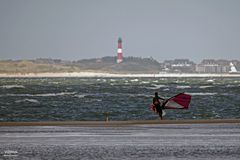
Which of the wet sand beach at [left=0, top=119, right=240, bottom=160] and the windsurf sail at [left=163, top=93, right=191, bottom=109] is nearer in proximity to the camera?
the wet sand beach at [left=0, top=119, right=240, bottom=160]

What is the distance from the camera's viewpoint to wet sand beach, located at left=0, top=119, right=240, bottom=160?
2059 centimetres

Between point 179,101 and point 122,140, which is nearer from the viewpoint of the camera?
point 122,140

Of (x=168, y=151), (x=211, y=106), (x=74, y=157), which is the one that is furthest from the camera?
(x=211, y=106)

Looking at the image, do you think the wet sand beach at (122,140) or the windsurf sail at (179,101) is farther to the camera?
the windsurf sail at (179,101)

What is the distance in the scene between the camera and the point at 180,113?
5934 centimetres

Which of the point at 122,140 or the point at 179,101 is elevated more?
the point at 179,101

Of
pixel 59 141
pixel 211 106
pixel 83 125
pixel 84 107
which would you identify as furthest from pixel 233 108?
pixel 59 141

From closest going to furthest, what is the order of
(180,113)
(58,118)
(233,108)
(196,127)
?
1. (196,127)
2. (58,118)
3. (180,113)
4. (233,108)

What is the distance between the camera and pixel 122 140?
79.9ft

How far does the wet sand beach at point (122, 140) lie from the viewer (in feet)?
67.6

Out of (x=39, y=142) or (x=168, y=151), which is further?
(x=39, y=142)

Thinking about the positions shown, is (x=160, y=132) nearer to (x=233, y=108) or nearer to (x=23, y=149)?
(x=23, y=149)

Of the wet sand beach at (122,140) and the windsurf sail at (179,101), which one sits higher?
the windsurf sail at (179,101)

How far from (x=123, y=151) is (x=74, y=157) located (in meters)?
1.84
